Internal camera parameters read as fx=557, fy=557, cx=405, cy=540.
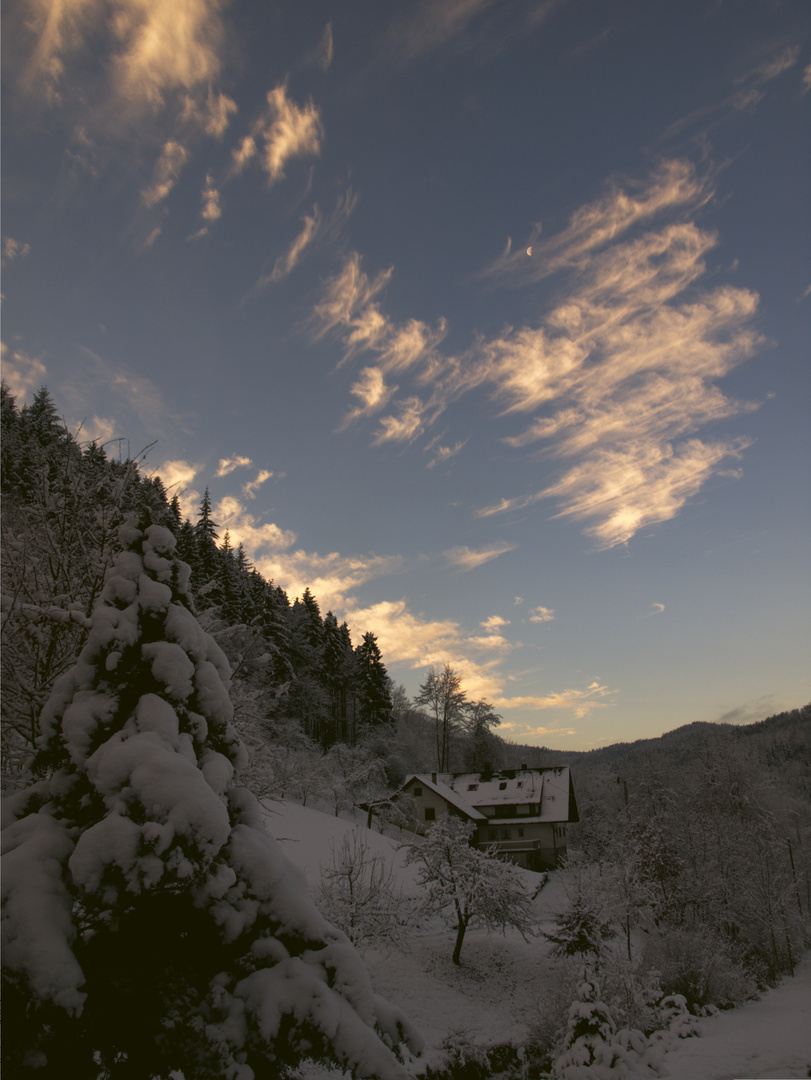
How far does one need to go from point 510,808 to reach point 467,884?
90.0 ft

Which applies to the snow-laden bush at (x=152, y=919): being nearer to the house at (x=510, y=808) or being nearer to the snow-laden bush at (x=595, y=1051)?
the snow-laden bush at (x=595, y=1051)

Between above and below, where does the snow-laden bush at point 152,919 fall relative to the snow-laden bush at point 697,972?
above

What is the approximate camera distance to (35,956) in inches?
144

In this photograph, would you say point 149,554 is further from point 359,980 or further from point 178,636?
point 359,980

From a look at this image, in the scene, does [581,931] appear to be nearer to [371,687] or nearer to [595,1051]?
[595,1051]

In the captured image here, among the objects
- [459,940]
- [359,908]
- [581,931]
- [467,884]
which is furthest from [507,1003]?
A: [359,908]

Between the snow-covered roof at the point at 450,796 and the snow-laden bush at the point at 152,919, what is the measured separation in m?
44.2

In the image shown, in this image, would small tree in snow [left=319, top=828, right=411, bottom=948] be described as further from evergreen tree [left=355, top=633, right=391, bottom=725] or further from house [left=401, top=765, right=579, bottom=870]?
evergreen tree [left=355, top=633, right=391, bottom=725]

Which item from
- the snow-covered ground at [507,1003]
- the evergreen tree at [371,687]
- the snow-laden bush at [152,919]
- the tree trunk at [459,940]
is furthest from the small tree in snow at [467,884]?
the evergreen tree at [371,687]

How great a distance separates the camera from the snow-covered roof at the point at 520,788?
47750mm

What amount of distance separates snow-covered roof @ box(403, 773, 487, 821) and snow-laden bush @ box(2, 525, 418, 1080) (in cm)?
4421

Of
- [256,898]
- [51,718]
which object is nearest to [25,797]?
[51,718]

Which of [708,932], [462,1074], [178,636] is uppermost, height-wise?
[178,636]

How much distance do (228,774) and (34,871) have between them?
1580 millimetres
